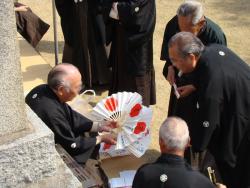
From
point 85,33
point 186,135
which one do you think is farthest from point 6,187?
point 85,33

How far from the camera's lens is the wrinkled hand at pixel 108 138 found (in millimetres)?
3892

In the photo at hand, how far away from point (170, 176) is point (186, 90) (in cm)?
131

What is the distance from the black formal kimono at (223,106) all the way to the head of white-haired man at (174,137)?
0.61 metres

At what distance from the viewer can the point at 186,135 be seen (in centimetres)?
295

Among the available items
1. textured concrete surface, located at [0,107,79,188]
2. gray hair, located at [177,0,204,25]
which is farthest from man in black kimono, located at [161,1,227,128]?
textured concrete surface, located at [0,107,79,188]

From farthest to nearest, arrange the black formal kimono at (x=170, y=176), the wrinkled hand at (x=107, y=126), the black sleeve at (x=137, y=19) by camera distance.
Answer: the black sleeve at (x=137, y=19), the wrinkled hand at (x=107, y=126), the black formal kimono at (x=170, y=176)

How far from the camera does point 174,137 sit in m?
2.90

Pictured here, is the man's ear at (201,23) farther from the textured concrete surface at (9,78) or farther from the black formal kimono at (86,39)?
the textured concrete surface at (9,78)

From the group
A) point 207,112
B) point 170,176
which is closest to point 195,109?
point 207,112

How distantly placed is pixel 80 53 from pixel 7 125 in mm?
4120

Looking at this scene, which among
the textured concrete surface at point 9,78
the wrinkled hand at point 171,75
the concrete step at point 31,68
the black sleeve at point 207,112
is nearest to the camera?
the textured concrete surface at point 9,78

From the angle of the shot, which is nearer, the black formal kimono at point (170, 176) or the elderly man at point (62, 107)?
the black formal kimono at point (170, 176)

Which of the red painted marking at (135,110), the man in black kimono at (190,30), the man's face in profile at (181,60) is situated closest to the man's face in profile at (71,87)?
the red painted marking at (135,110)

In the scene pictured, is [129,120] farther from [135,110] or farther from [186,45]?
[186,45]
